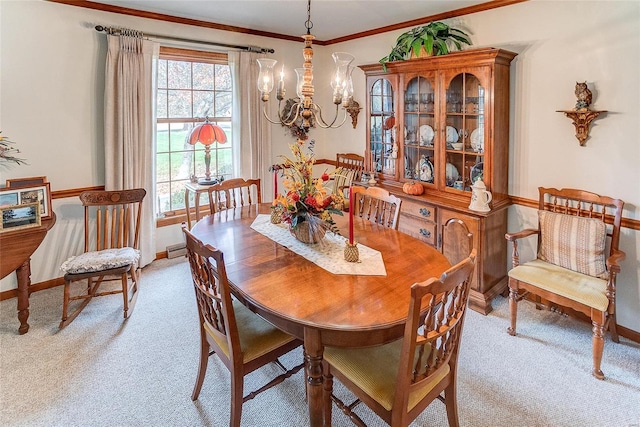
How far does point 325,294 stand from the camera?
5.61 feet

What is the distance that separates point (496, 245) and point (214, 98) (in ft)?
11.1

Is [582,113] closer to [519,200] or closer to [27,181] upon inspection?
[519,200]

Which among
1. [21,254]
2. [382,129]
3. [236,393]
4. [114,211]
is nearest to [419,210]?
[382,129]

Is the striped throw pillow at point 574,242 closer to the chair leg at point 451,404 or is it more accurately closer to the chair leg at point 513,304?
the chair leg at point 513,304

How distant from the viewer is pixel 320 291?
5.70 ft

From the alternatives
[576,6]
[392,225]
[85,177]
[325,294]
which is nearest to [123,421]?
[325,294]

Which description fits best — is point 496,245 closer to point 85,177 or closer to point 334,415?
point 334,415

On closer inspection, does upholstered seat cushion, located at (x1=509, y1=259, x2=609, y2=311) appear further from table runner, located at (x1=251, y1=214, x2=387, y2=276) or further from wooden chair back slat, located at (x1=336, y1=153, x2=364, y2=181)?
wooden chair back slat, located at (x1=336, y1=153, x2=364, y2=181)

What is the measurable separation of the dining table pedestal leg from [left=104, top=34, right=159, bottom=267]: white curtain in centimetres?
292

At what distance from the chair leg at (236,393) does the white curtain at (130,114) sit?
8.45ft

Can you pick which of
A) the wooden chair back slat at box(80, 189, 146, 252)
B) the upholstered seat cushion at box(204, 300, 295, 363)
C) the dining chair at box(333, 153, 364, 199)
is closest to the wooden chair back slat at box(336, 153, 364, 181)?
the dining chair at box(333, 153, 364, 199)

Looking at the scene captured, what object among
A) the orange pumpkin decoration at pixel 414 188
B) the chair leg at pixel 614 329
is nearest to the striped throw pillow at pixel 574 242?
the chair leg at pixel 614 329

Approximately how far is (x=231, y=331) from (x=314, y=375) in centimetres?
42

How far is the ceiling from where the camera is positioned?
3432mm
